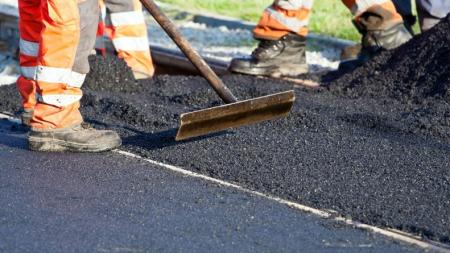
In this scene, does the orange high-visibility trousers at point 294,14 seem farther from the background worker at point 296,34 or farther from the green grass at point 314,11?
the green grass at point 314,11

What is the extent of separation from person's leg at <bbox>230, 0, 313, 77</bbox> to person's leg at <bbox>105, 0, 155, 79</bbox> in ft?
2.27

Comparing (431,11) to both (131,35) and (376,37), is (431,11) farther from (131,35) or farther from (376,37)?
(131,35)

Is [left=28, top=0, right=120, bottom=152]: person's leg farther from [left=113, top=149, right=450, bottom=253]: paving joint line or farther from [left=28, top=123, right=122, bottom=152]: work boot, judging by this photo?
[left=113, top=149, right=450, bottom=253]: paving joint line

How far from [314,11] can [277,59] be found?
2901mm

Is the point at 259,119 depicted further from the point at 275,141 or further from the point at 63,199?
the point at 63,199

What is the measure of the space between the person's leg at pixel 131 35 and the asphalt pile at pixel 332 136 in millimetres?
278

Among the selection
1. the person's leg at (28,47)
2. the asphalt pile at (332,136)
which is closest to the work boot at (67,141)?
the asphalt pile at (332,136)

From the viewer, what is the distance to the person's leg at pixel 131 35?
7770 millimetres

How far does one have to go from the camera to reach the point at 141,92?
7.33 m

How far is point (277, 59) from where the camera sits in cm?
816

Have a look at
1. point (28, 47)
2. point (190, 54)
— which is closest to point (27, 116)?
point (28, 47)

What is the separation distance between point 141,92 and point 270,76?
1.20m

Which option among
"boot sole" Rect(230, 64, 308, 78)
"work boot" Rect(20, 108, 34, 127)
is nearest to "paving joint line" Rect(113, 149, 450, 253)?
"work boot" Rect(20, 108, 34, 127)

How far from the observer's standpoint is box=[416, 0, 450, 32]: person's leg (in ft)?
26.5
